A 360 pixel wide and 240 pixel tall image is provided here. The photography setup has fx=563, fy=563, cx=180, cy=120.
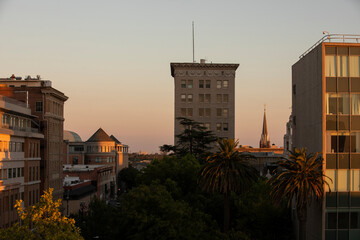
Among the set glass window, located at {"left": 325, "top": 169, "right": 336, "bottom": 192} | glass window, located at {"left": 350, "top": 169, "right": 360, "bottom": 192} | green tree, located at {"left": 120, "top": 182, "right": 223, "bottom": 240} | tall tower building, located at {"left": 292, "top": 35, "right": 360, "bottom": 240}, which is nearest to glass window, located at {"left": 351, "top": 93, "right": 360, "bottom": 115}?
tall tower building, located at {"left": 292, "top": 35, "right": 360, "bottom": 240}

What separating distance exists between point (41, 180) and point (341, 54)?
57591 millimetres

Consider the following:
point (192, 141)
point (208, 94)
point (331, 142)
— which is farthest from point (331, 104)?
point (208, 94)

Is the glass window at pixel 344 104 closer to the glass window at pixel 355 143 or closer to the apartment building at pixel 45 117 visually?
the glass window at pixel 355 143

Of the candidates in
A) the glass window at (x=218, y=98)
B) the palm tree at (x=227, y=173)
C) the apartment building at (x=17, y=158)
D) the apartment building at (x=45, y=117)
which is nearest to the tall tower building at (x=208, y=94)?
the glass window at (x=218, y=98)

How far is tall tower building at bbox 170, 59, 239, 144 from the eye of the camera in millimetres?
121000

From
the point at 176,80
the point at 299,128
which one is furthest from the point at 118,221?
the point at 176,80

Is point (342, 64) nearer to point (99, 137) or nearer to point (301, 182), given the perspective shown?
point (301, 182)

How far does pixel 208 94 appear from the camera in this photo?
121562 millimetres

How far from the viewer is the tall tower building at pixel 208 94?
121000mm

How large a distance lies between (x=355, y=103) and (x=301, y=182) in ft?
32.6

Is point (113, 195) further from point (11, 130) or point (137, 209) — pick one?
point (137, 209)

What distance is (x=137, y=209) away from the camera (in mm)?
53219

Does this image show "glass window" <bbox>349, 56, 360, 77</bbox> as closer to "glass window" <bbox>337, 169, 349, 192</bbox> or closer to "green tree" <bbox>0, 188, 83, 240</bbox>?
"glass window" <bbox>337, 169, 349, 192</bbox>

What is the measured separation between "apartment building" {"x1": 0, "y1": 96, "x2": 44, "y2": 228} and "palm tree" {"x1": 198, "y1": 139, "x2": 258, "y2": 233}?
26.5 m
